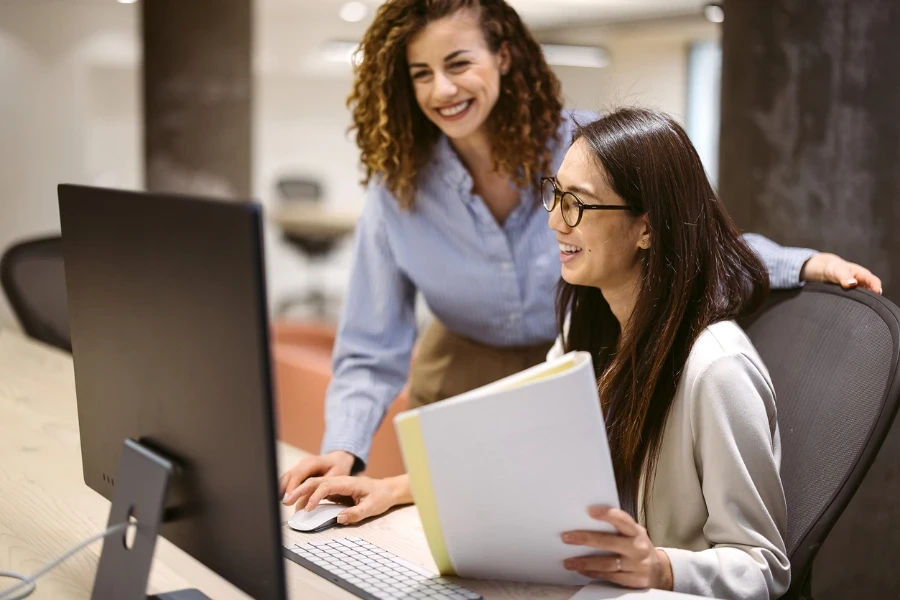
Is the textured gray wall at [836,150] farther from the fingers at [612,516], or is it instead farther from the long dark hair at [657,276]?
the fingers at [612,516]

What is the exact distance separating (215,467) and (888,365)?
96cm

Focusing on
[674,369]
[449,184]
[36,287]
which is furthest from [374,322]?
[36,287]

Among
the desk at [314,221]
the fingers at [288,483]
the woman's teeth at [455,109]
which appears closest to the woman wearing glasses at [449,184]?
the woman's teeth at [455,109]

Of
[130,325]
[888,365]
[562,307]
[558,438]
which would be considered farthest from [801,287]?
[130,325]

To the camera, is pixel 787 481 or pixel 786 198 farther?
pixel 786 198

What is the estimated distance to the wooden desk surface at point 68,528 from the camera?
1246 mm

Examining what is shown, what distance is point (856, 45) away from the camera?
2.22 metres

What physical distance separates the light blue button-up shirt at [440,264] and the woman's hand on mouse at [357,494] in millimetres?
455

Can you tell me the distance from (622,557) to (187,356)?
56 centimetres

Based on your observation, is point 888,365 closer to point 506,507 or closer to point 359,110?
point 506,507

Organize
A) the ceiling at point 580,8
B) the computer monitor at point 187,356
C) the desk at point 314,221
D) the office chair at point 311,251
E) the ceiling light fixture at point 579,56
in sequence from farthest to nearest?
the ceiling light fixture at point 579,56
the office chair at point 311,251
the desk at point 314,221
the ceiling at point 580,8
the computer monitor at point 187,356

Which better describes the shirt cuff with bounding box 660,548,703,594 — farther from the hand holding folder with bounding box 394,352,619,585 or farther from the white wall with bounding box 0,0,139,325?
the white wall with bounding box 0,0,139,325

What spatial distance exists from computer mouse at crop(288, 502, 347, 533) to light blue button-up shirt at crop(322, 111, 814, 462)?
1.71 ft

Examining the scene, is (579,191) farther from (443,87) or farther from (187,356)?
(187,356)
